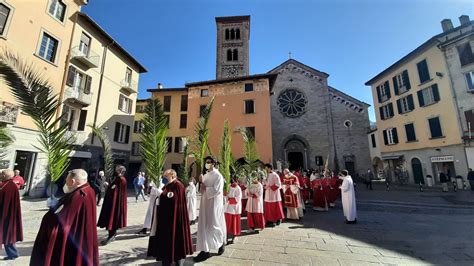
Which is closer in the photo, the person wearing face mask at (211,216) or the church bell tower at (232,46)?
the person wearing face mask at (211,216)

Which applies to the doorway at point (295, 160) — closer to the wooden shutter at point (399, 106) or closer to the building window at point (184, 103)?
the wooden shutter at point (399, 106)

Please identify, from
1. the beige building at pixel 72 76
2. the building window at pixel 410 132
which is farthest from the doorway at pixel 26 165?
the building window at pixel 410 132

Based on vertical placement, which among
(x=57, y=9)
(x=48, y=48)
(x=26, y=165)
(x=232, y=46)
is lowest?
(x=26, y=165)

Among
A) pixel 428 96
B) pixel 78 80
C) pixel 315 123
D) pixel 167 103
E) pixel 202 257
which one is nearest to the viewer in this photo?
pixel 202 257

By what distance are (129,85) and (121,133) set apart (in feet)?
15.4

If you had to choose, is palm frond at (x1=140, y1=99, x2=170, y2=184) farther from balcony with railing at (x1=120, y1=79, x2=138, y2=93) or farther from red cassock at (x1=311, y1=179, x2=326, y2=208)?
balcony with railing at (x1=120, y1=79, x2=138, y2=93)

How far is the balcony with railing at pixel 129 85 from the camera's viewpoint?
19.6 metres

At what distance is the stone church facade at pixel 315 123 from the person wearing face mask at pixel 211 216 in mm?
20408

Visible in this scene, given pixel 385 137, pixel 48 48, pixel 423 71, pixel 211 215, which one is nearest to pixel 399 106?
pixel 385 137

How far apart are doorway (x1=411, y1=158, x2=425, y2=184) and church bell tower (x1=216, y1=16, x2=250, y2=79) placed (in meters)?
22.3

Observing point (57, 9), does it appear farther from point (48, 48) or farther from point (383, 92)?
point (383, 92)

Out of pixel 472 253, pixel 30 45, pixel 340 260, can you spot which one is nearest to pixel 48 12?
pixel 30 45

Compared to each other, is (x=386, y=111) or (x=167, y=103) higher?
(x=167, y=103)

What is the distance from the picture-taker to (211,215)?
467 cm
